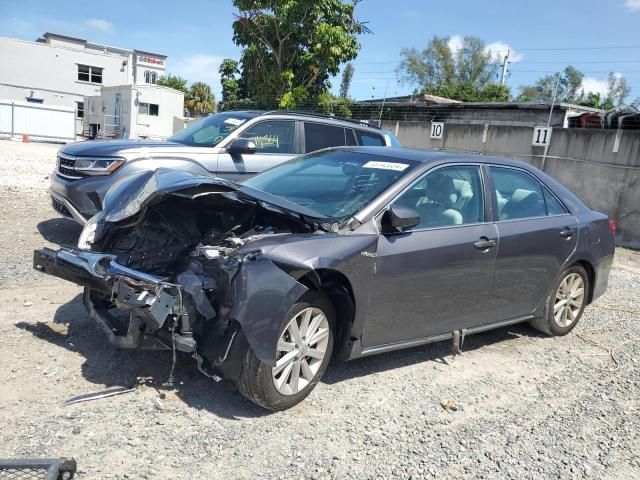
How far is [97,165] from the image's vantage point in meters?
6.62

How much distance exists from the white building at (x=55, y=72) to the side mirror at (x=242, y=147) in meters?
33.9

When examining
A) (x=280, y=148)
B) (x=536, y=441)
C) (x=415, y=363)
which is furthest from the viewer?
(x=280, y=148)

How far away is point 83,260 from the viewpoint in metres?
3.67

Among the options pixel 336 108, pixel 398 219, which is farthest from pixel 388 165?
pixel 336 108

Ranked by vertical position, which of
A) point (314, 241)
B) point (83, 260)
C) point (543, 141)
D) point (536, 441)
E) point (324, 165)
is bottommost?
point (536, 441)

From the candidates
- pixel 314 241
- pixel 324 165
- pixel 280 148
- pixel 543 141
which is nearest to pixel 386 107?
pixel 543 141

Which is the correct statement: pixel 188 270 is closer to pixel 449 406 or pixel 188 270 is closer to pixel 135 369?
pixel 135 369

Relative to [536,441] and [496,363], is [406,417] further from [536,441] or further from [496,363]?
[496,363]

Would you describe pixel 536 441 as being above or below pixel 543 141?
below

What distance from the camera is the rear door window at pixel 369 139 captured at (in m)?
8.29

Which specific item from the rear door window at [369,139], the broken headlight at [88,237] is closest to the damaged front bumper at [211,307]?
the broken headlight at [88,237]

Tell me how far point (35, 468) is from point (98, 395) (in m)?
0.86

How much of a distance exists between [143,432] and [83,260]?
47.3 inches

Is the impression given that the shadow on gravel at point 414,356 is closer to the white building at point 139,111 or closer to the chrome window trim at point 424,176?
the chrome window trim at point 424,176
